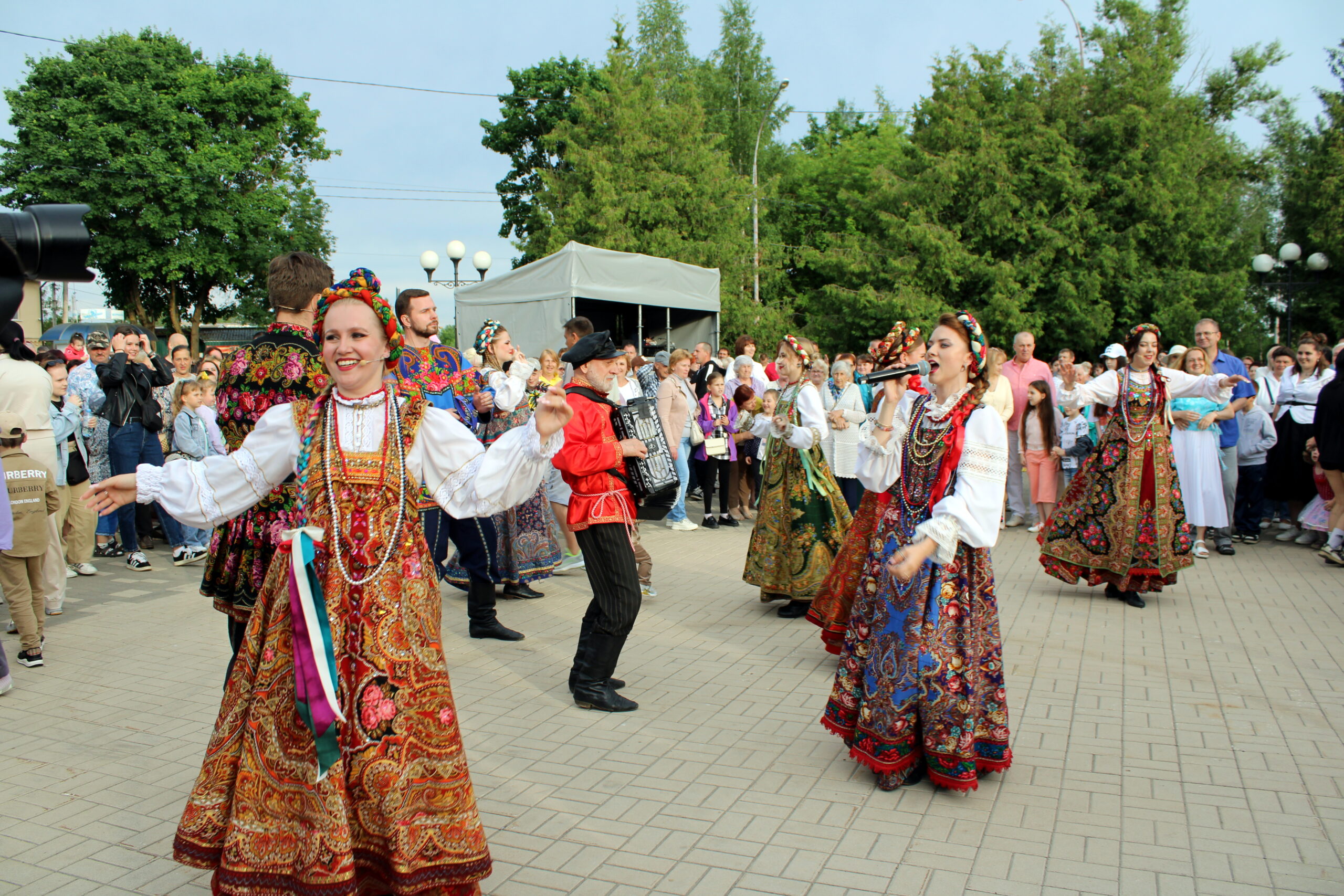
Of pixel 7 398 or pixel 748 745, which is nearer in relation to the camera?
pixel 748 745

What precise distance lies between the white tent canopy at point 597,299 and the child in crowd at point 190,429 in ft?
20.2

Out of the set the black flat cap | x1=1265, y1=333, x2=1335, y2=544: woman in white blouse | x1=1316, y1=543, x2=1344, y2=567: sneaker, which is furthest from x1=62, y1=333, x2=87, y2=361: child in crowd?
x1=1265, y1=333, x2=1335, y2=544: woman in white blouse

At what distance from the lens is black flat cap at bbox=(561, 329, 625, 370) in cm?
505

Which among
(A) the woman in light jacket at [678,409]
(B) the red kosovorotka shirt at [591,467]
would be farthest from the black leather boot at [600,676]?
(A) the woman in light jacket at [678,409]

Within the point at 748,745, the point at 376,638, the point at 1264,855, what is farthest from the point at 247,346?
the point at 1264,855

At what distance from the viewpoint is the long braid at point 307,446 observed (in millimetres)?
2908

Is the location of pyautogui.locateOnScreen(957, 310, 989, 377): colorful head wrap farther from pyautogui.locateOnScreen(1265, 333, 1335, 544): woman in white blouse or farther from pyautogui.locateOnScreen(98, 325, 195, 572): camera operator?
pyautogui.locateOnScreen(1265, 333, 1335, 544): woman in white blouse

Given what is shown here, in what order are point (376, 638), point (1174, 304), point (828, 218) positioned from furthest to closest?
point (828, 218), point (1174, 304), point (376, 638)

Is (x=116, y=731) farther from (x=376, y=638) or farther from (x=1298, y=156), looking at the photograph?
(x=1298, y=156)

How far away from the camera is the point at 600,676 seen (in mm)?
5039

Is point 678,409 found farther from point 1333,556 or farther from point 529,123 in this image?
point 529,123

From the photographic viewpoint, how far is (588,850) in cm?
349

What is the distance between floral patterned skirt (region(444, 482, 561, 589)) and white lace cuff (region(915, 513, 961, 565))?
432 centimetres

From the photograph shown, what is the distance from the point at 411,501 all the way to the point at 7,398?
14.9ft
